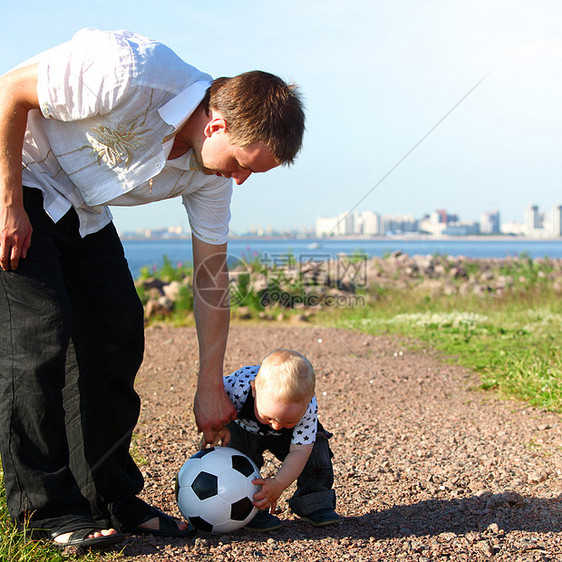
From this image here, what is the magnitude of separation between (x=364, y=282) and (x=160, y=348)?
5.40 metres

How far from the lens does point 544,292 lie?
34.4 ft

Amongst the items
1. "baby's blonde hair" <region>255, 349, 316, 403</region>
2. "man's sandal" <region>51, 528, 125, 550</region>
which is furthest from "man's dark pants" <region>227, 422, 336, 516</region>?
"man's sandal" <region>51, 528, 125, 550</region>

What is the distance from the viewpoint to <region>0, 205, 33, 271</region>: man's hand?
231cm

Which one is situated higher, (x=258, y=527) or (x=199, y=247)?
(x=199, y=247)

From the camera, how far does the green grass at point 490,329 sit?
208 inches

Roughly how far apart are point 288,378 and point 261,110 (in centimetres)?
110

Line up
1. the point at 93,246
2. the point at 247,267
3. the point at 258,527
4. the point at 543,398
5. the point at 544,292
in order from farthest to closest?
the point at 247,267
the point at 544,292
the point at 543,398
the point at 258,527
the point at 93,246

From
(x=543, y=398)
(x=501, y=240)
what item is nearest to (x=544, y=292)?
(x=543, y=398)

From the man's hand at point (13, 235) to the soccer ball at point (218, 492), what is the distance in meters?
1.19

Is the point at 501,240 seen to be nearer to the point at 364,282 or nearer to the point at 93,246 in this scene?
the point at 364,282

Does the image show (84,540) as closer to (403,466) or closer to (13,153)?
(13,153)

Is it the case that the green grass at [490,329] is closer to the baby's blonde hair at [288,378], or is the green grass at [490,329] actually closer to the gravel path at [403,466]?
the gravel path at [403,466]

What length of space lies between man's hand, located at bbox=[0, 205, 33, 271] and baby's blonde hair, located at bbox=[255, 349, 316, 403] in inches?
43.3

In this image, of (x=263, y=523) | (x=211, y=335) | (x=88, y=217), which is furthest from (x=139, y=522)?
(x=88, y=217)
